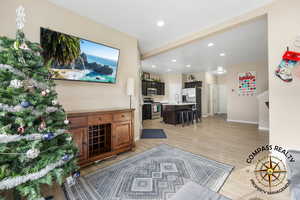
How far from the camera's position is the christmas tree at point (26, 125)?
990 mm

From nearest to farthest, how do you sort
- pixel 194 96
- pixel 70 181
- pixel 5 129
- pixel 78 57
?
pixel 5 129
pixel 70 181
pixel 78 57
pixel 194 96

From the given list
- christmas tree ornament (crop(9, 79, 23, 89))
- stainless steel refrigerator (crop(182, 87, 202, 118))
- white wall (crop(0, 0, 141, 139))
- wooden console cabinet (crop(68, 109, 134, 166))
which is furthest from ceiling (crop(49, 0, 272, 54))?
stainless steel refrigerator (crop(182, 87, 202, 118))

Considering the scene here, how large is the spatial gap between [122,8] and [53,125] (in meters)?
2.12

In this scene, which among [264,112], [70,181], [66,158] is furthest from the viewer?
[264,112]

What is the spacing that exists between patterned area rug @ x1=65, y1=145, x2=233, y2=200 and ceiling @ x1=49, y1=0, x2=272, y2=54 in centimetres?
269

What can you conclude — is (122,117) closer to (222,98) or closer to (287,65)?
(287,65)

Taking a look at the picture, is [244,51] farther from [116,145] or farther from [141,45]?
[116,145]

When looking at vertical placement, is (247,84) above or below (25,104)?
above

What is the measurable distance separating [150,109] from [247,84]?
15.2 feet

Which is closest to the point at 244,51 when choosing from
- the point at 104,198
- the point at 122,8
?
the point at 122,8

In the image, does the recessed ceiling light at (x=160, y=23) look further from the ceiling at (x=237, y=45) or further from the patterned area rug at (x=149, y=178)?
the patterned area rug at (x=149, y=178)

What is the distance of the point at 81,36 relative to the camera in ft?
7.54

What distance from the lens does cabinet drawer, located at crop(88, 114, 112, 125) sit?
6.70 feet

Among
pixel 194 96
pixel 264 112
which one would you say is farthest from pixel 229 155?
pixel 194 96
